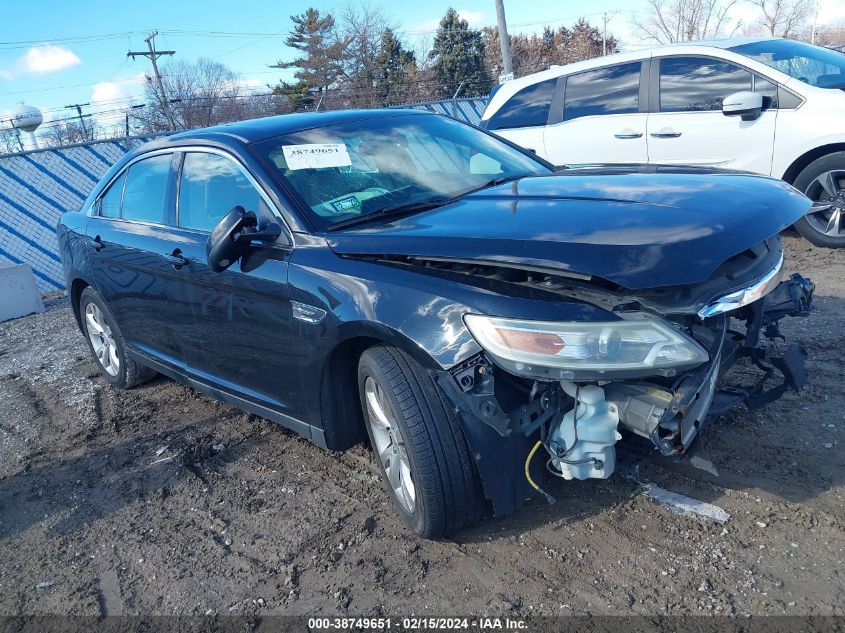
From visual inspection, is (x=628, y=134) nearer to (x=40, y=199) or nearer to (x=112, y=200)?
(x=112, y=200)

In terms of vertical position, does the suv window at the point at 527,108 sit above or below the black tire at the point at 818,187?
above

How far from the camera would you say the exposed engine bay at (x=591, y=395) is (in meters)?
2.32

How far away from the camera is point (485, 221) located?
269cm

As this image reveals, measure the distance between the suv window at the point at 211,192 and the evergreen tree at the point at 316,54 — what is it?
135 ft

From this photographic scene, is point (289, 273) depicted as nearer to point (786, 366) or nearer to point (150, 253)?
point (150, 253)

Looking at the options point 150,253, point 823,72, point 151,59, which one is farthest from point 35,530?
point 151,59

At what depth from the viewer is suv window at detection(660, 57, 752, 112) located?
6.34 meters

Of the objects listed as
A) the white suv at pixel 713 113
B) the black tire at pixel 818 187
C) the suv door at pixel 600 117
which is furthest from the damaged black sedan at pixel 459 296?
the suv door at pixel 600 117

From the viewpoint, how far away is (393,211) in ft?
10.4

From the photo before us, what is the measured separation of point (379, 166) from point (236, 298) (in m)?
0.97

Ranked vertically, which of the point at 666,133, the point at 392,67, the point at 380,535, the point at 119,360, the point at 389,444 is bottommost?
the point at 380,535

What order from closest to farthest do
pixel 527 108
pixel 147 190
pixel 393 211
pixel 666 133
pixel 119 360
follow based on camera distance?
pixel 393 211 → pixel 147 190 → pixel 119 360 → pixel 666 133 → pixel 527 108

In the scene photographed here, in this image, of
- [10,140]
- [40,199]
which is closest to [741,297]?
[40,199]

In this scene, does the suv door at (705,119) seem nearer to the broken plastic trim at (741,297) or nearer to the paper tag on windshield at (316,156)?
the broken plastic trim at (741,297)
